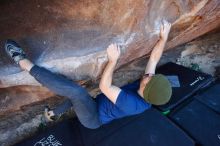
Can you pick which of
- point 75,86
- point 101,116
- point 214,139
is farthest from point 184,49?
point 75,86

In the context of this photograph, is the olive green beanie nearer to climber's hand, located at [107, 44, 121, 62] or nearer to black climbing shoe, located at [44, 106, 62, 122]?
climber's hand, located at [107, 44, 121, 62]

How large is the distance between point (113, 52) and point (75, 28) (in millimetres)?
348

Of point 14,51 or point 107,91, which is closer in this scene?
point 14,51

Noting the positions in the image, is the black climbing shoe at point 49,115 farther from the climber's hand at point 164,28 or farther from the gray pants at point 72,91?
the climber's hand at point 164,28

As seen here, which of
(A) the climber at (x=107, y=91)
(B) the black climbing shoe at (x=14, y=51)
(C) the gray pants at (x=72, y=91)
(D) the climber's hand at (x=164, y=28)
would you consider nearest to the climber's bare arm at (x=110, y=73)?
(A) the climber at (x=107, y=91)

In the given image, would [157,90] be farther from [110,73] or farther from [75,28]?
[75,28]

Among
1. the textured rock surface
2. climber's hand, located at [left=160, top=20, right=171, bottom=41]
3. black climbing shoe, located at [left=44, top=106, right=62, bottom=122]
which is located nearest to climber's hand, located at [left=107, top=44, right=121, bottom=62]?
climber's hand, located at [left=160, top=20, right=171, bottom=41]

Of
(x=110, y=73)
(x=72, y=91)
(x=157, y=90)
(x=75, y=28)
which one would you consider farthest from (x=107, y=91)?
(x=75, y=28)

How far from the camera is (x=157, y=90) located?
2.10 m

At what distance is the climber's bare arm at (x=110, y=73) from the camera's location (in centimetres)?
215

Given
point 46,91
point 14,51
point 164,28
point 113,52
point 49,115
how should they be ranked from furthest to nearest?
point 49,115 < point 46,91 < point 164,28 < point 113,52 < point 14,51

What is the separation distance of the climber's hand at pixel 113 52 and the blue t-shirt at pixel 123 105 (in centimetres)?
28

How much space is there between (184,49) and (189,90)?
2.54 feet

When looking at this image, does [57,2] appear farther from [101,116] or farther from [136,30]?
[101,116]
